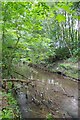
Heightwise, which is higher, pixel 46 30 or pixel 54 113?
pixel 46 30

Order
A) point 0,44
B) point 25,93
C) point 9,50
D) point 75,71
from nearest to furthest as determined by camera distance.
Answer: point 0,44 → point 9,50 → point 25,93 → point 75,71

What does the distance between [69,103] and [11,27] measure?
5.16 m

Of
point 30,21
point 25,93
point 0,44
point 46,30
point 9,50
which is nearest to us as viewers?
point 30,21

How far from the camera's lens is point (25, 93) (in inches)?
449

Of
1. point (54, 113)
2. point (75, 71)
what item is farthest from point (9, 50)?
point (75, 71)

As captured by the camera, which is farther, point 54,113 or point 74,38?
point 74,38

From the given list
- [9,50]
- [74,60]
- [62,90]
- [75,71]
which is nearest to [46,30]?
[74,60]

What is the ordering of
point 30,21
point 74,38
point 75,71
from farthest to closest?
point 74,38 → point 75,71 → point 30,21

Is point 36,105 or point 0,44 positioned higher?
point 0,44

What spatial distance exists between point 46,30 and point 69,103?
20.5 m

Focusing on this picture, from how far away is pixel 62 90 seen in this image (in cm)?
1327

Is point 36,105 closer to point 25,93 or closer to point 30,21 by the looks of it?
point 25,93

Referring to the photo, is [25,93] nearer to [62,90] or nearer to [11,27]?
[62,90]

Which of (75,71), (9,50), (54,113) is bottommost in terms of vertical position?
(54,113)
